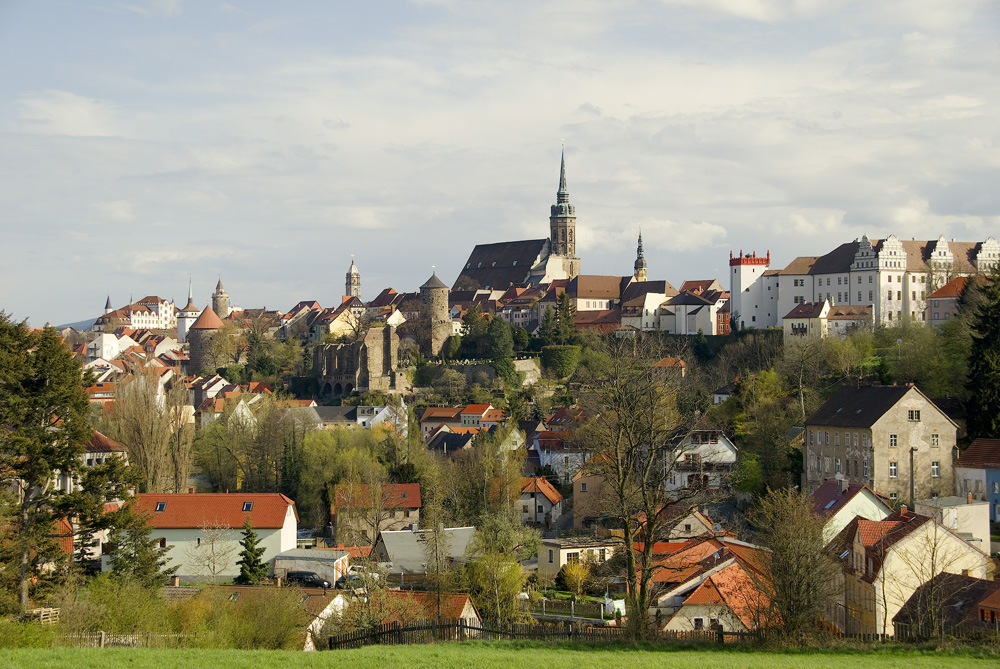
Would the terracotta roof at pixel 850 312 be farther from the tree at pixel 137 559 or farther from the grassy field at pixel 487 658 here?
the grassy field at pixel 487 658

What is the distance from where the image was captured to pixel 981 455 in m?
38.2

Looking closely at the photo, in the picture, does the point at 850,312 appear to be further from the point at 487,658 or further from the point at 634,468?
the point at 487,658

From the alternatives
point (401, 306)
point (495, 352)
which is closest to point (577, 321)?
point (495, 352)

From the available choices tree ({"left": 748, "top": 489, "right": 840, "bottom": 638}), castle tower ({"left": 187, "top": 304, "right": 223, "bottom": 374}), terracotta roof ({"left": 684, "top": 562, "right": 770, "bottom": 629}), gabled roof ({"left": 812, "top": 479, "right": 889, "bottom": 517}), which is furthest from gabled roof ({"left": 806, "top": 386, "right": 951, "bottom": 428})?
castle tower ({"left": 187, "top": 304, "right": 223, "bottom": 374})

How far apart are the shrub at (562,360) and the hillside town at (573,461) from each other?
16 cm

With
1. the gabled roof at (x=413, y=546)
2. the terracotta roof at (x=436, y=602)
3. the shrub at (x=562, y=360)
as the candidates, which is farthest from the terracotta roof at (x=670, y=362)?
the terracotta roof at (x=436, y=602)

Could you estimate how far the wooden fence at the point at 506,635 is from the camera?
20.8 metres

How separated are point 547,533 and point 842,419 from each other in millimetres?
13488

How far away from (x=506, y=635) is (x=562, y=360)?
58.6 m

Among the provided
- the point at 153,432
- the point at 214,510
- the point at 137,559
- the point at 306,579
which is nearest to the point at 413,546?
the point at 306,579

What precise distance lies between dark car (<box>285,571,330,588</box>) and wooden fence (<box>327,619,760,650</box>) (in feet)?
40.3

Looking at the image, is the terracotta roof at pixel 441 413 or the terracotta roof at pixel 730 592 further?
the terracotta roof at pixel 441 413

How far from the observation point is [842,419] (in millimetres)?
41281

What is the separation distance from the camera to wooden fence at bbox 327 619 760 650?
20766 millimetres
